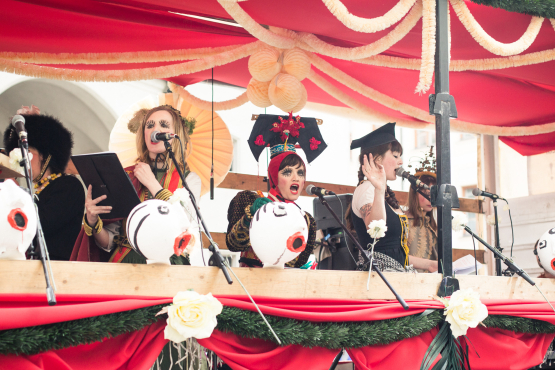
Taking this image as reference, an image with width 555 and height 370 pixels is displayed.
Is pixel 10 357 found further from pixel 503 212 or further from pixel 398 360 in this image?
pixel 503 212

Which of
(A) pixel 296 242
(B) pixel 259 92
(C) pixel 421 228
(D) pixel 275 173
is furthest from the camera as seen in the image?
(C) pixel 421 228

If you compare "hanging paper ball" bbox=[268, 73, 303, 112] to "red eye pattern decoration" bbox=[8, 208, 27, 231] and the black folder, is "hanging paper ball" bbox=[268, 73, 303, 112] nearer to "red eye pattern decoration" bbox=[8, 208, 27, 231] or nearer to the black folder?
the black folder

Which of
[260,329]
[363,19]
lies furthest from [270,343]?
[363,19]

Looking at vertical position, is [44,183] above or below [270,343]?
above

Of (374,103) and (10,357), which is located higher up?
(374,103)

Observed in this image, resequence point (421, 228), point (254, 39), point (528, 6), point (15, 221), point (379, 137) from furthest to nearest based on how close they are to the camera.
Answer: point (421, 228), point (254, 39), point (379, 137), point (528, 6), point (15, 221)

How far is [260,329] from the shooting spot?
6.59 ft

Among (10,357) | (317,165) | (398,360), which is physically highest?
(317,165)

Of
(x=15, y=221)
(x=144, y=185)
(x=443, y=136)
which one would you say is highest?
(x=443, y=136)

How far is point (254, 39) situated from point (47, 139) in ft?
5.13

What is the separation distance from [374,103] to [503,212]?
1.71m

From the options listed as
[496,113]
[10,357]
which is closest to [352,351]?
[10,357]

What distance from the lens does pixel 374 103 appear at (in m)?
4.55

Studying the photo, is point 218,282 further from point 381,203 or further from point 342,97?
point 342,97
